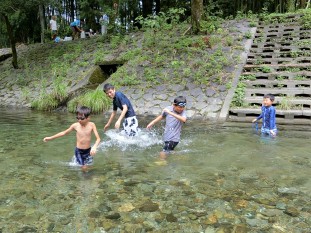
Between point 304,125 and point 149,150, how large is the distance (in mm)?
4694

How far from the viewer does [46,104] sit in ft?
40.1

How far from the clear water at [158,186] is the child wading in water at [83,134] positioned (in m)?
0.22

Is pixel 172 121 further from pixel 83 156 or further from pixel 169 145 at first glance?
pixel 83 156

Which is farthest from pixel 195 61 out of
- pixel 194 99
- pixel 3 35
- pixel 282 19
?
pixel 3 35

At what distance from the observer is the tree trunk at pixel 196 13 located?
14.1 m

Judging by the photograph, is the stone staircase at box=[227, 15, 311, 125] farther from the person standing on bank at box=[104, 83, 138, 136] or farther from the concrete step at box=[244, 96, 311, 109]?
the person standing on bank at box=[104, 83, 138, 136]

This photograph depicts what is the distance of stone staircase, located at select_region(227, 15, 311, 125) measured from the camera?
30.9 ft

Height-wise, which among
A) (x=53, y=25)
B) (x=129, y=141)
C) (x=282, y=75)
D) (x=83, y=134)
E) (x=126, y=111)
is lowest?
(x=129, y=141)

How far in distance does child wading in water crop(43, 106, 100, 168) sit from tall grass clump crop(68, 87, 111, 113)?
19.4ft

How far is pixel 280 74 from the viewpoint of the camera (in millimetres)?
11328

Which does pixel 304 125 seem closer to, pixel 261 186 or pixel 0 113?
pixel 261 186

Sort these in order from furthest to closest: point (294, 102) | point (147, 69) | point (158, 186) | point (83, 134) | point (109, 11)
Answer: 1. point (109, 11)
2. point (147, 69)
3. point (294, 102)
4. point (83, 134)
5. point (158, 186)

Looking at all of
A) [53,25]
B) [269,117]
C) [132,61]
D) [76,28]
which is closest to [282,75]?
[269,117]

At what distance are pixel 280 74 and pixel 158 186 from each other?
333 inches
